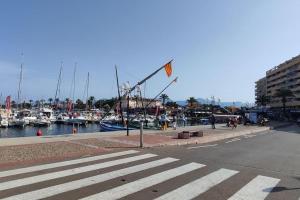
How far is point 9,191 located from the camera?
7625 mm

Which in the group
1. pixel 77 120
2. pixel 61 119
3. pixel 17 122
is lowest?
pixel 17 122

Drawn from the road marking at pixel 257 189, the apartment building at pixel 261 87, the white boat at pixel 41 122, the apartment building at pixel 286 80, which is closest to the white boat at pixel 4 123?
the white boat at pixel 41 122

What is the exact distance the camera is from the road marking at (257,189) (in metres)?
7.93

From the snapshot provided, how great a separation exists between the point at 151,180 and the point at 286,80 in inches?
5267

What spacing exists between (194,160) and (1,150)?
25.1ft

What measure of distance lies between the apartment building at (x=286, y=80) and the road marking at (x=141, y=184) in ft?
393

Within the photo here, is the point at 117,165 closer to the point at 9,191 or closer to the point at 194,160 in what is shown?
the point at 194,160

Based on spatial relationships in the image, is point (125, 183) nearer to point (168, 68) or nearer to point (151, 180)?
point (151, 180)

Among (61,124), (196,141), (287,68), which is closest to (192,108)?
(287,68)

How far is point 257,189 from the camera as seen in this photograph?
876 centimetres

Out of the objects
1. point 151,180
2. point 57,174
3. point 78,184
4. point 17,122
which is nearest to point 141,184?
point 151,180

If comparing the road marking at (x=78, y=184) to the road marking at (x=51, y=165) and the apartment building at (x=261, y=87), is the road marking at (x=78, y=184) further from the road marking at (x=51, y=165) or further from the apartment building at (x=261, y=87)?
the apartment building at (x=261, y=87)

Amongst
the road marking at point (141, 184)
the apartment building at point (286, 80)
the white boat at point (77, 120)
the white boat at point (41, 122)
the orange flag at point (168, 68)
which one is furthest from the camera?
the apartment building at point (286, 80)

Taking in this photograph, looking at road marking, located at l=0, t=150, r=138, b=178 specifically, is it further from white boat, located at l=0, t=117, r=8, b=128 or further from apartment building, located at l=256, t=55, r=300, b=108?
apartment building, located at l=256, t=55, r=300, b=108
